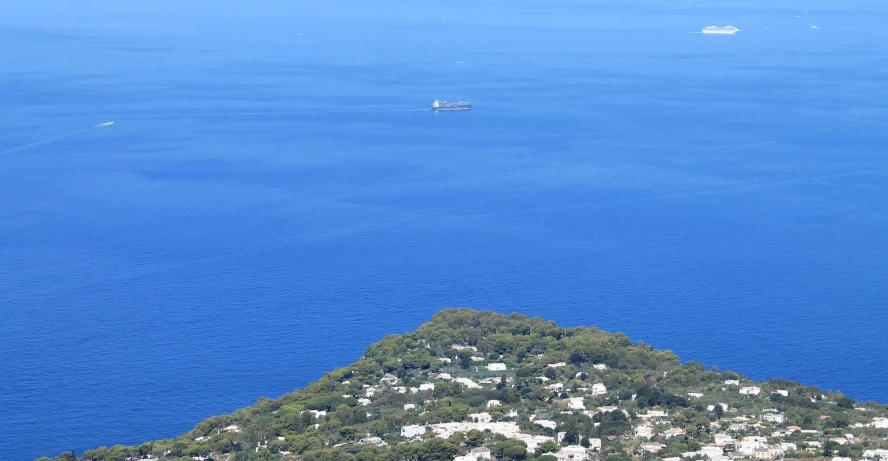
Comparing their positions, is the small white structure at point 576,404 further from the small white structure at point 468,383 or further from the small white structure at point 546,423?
the small white structure at point 468,383

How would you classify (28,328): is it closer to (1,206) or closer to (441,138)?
(1,206)

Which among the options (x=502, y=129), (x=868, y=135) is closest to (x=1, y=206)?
(x=502, y=129)

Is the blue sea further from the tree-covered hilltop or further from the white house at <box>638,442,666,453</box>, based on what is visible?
the white house at <box>638,442,666,453</box>

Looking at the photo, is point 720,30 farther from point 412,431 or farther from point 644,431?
point 412,431

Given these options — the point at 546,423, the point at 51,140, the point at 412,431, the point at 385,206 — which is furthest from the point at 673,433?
the point at 51,140

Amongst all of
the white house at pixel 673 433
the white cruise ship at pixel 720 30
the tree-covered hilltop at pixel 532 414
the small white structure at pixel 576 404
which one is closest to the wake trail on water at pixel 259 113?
the tree-covered hilltop at pixel 532 414

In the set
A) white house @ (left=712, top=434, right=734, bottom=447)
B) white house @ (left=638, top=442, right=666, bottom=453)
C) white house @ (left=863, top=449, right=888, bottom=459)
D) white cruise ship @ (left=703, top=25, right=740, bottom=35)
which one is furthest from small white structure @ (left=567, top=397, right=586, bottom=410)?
white cruise ship @ (left=703, top=25, right=740, bottom=35)
